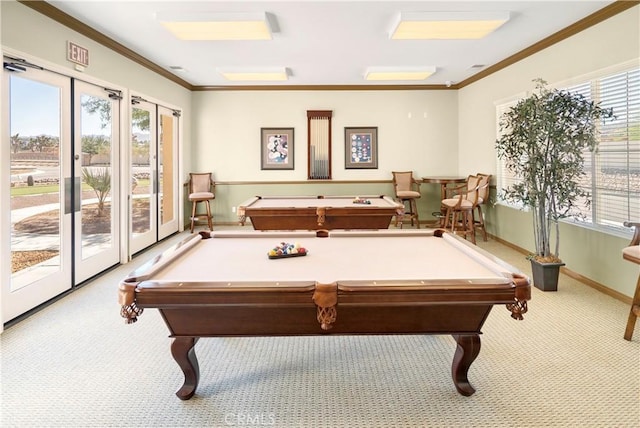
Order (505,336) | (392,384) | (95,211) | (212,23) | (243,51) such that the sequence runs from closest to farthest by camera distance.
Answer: (392,384)
(505,336)
(212,23)
(95,211)
(243,51)

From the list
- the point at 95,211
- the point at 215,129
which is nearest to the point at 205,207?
the point at 215,129

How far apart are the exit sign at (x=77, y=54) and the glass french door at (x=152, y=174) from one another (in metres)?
1.18

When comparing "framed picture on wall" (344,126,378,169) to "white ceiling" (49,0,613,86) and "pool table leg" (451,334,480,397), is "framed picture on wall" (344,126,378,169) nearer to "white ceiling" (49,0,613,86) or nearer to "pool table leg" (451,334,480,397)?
"white ceiling" (49,0,613,86)

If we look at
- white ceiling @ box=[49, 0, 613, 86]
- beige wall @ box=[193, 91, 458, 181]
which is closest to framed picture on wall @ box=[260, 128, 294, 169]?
beige wall @ box=[193, 91, 458, 181]

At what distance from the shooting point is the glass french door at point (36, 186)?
3258mm

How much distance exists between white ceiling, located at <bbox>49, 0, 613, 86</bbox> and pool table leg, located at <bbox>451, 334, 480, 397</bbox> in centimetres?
299

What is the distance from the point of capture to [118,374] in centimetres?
252

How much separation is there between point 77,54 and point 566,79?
5167 mm

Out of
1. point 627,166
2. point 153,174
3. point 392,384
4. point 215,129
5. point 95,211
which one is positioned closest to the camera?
point 392,384

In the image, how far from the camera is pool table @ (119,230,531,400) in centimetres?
177

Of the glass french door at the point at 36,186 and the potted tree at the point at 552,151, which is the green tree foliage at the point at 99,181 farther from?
the potted tree at the point at 552,151

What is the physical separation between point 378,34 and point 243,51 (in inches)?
69.8

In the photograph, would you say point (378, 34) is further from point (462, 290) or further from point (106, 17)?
point (462, 290)

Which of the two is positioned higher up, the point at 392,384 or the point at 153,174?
the point at 153,174
